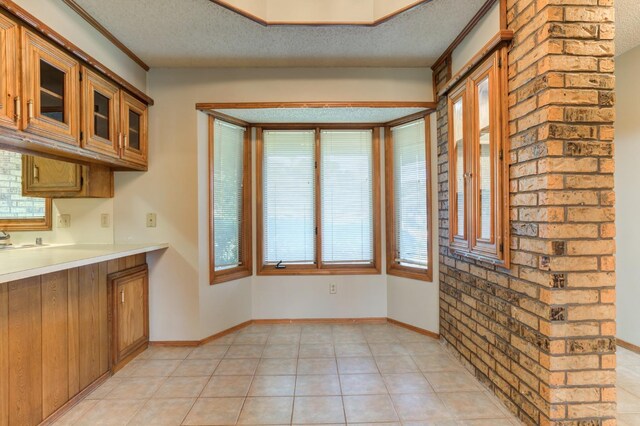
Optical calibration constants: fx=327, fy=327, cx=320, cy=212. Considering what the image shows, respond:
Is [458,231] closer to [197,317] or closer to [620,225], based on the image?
[620,225]

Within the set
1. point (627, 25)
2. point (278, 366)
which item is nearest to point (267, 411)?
point (278, 366)

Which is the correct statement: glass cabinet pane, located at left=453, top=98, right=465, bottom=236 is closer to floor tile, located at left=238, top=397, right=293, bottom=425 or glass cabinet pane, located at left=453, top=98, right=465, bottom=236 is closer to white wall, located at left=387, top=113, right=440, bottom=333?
white wall, located at left=387, top=113, right=440, bottom=333

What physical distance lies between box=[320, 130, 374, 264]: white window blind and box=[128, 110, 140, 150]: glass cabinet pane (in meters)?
1.73

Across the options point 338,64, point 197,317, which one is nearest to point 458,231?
point 338,64

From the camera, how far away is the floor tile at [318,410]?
1859mm

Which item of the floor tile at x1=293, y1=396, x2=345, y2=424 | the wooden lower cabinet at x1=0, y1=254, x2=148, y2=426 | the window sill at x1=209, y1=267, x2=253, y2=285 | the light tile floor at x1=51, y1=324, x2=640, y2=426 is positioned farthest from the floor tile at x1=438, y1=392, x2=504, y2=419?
the wooden lower cabinet at x1=0, y1=254, x2=148, y2=426

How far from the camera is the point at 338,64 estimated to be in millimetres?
2895

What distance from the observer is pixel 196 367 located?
2514mm

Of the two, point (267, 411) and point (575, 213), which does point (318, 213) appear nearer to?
point (267, 411)

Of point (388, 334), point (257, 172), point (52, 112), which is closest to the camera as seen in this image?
point (52, 112)

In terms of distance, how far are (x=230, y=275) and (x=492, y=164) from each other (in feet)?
8.06

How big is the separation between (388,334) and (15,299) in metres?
2.73

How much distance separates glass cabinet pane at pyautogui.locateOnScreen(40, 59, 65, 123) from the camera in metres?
1.84

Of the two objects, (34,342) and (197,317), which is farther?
(197,317)
